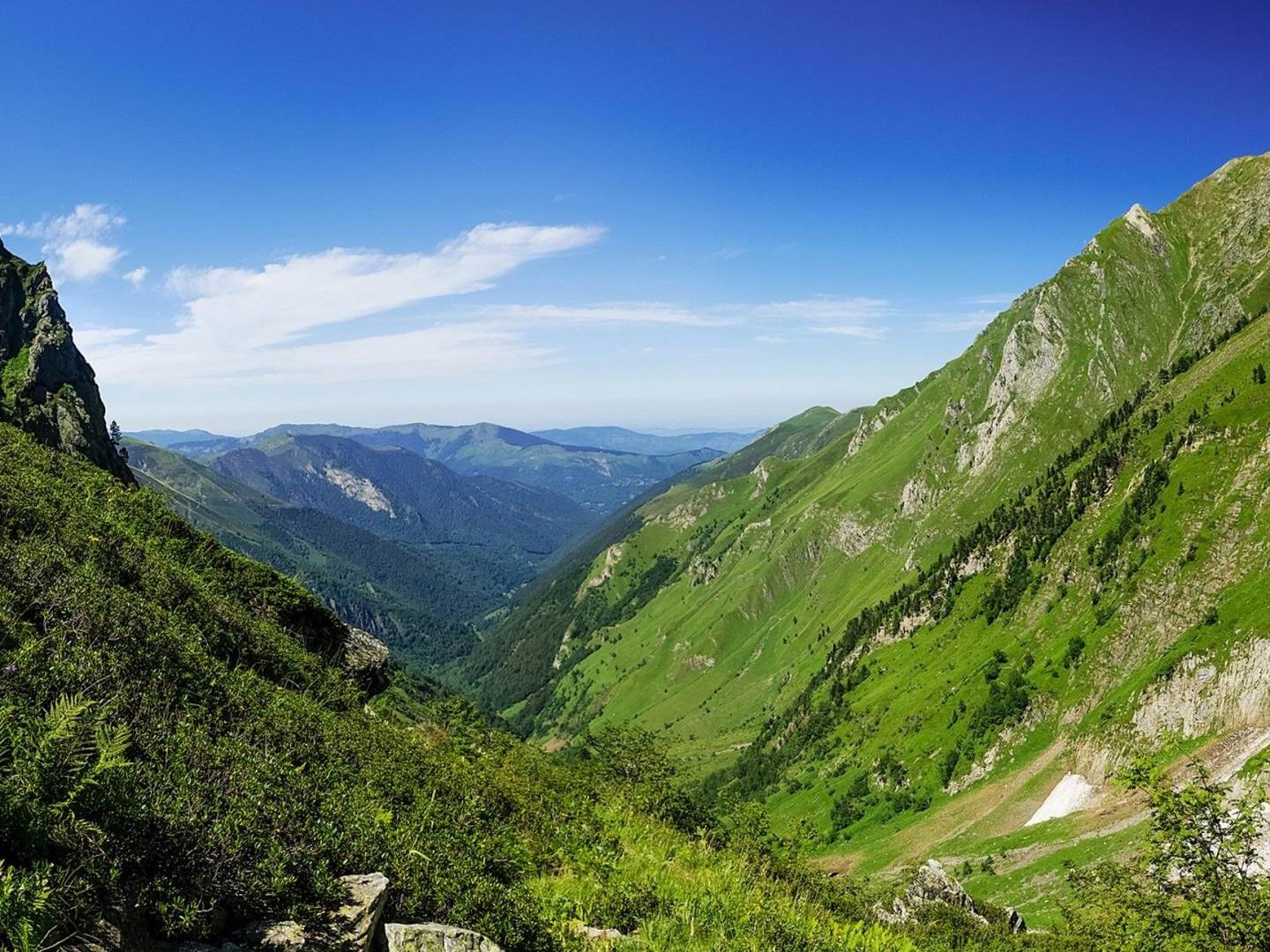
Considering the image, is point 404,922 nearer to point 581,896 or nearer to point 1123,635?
point 581,896

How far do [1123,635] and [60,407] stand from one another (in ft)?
601

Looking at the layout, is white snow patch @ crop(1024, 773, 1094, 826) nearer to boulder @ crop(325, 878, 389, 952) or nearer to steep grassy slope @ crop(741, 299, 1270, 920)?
steep grassy slope @ crop(741, 299, 1270, 920)

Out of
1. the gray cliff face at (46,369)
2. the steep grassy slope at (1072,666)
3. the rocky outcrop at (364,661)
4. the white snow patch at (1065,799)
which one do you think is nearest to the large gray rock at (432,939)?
the steep grassy slope at (1072,666)

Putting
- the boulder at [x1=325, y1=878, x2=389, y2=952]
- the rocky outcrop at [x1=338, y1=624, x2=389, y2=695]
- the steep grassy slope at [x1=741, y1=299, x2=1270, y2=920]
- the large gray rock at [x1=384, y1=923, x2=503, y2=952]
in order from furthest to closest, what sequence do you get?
1. the steep grassy slope at [x1=741, y1=299, x2=1270, y2=920]
2. the rocky outcrop at [x1=338, y1=624, x2=389, y2=695]
3. the large gray rock at [x1=384, y1=923, x2=503, y2=952]
4. the boulder at [x1=325, y1=878, x2=389, y2=952]

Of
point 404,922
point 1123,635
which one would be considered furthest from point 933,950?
point 1123,635

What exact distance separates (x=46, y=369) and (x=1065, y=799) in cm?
21220

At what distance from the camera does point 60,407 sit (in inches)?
4658

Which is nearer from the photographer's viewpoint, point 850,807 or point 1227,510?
point 1227,510

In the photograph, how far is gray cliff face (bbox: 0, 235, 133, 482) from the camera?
110 m

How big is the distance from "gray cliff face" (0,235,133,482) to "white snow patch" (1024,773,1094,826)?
14227cm

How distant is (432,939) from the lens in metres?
10.4

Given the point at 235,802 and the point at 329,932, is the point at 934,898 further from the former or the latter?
the point at 235,802

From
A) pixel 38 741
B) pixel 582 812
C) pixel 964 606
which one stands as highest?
pixel 38 741

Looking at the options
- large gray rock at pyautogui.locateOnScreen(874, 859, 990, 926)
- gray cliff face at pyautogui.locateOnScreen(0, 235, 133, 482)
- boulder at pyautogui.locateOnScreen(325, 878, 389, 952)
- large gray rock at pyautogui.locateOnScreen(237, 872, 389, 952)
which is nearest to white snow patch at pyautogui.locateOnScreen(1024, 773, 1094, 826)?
large gray rock at pyautogui.locateOnScreen(874, 859, 990, 926)
